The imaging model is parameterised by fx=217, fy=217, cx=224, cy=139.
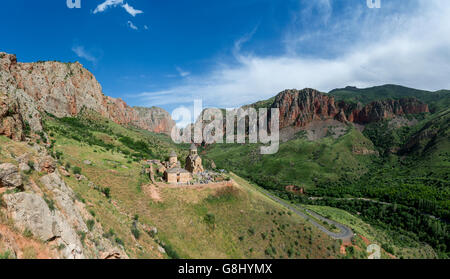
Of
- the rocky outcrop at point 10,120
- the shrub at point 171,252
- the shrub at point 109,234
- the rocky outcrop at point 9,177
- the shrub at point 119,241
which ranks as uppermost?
the rocky outcrop at point 10,120

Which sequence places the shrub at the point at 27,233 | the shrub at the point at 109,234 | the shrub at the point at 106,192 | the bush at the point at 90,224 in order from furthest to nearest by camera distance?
the shrub at the point at 106,192 → the shrub at the point at 109,234 → the bush at the point at 90,224 → the shrub at the point at 27,233

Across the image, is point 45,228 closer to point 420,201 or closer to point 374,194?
point 420,201

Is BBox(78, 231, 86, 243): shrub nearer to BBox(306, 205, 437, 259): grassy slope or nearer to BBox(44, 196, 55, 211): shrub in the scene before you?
BBox(44, 196, 55, 211): shrub

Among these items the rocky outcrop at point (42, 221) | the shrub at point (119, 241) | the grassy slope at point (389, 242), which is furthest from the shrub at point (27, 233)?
the grassy slope at point (389, 242)

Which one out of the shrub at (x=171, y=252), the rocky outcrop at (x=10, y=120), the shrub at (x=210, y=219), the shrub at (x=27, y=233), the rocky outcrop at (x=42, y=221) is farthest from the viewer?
the shrub at (x=210, y=219)

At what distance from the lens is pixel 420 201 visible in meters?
77.5

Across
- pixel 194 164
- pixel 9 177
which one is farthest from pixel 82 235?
pixel 194 164

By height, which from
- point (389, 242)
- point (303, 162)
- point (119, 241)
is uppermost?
point (119, 241)

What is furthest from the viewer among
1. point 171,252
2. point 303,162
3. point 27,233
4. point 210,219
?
point 303,162

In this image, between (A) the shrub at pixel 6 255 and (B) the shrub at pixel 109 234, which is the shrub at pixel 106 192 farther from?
(A) the shrub at pixel 6 255

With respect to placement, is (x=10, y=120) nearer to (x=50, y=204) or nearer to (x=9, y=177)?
(x=9, y=177)
